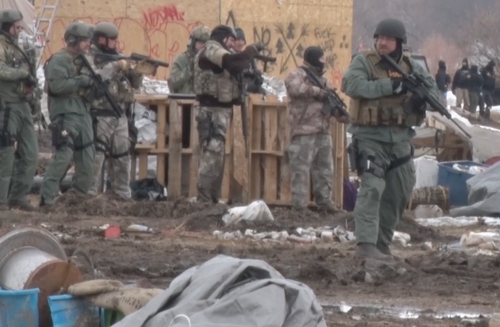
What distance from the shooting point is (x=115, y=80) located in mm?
12938

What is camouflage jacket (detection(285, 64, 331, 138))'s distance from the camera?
42.0 ft

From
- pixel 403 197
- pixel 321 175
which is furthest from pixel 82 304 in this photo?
pixel 321 175

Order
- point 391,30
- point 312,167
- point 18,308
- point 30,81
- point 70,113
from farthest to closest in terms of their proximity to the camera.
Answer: point 312,167 → point 70,113 → point 30,81 → point 391,30 → point 18,308

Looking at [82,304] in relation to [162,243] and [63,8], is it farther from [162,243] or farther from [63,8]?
[63,8]

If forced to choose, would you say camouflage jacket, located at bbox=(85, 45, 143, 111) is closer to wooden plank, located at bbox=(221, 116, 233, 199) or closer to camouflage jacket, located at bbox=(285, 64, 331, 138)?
wooden plank, located at bbox=(221, 116, 233, 199)

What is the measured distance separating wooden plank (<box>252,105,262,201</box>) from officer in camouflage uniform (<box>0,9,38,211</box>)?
261 cm

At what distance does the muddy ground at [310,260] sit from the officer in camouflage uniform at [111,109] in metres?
0.80

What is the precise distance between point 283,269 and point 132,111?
5506 millimetres

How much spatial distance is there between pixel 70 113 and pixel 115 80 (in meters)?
0.77

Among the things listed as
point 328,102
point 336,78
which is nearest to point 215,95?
point 328,102

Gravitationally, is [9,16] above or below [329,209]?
above

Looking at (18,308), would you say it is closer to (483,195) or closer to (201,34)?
(201,34)

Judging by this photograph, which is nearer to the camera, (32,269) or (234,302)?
(234,302)

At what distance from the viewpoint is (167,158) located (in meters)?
14.2
